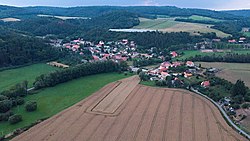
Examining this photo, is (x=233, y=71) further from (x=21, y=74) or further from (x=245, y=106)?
(x=21, y=74)

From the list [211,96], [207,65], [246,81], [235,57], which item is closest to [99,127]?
[211,96]

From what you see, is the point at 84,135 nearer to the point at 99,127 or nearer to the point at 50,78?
the point at 99,127

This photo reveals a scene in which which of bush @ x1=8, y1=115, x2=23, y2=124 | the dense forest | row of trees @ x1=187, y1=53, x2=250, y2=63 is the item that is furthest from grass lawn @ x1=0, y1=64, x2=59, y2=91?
the dense forest

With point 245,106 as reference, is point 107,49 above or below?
below

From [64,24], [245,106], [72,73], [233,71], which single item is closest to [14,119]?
[72,73]

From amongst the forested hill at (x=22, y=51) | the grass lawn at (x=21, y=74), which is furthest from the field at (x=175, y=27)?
the grass lawn at (x=21, y=74)

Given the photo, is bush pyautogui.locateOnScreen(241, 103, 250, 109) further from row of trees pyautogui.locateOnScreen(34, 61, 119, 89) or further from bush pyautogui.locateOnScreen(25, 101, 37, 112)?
row of trees pyautogui.locateOnScreen(34, 61, 119, 89)

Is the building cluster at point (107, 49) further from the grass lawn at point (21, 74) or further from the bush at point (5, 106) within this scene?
the bush at point (5, 106)
